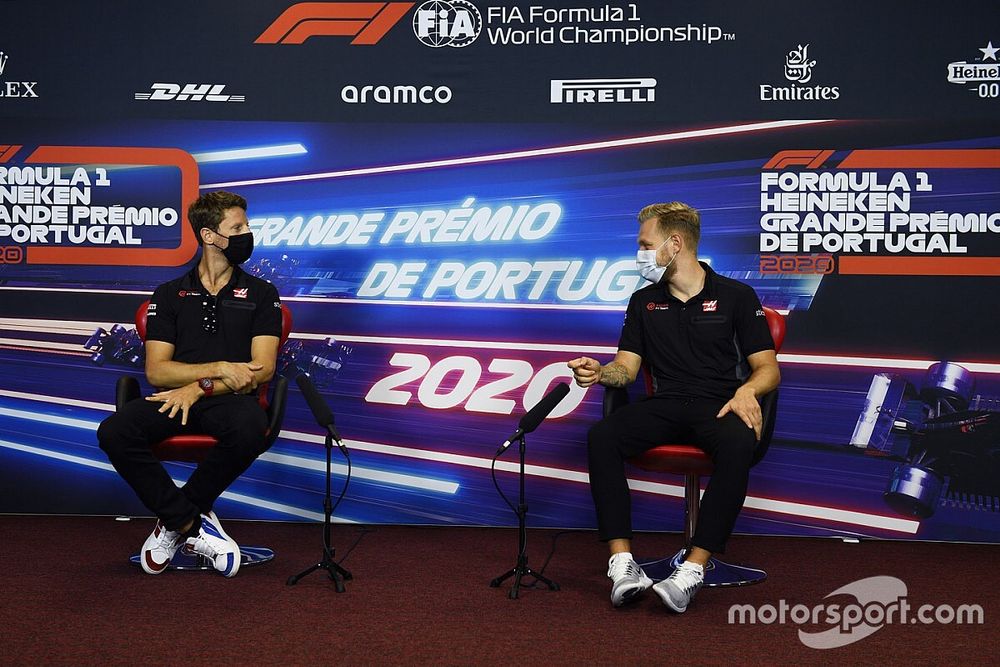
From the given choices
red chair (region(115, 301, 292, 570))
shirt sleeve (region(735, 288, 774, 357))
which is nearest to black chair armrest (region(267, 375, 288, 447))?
red chair (region(115, 301, 292, 570))

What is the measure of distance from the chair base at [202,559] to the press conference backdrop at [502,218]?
0.73m

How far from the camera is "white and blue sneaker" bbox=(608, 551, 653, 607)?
303 centimetres

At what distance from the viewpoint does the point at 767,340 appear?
355cm

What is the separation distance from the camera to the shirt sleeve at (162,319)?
373 centimetres

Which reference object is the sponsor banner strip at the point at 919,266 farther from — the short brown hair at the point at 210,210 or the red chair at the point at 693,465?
the short brown hair at the point at 210,210

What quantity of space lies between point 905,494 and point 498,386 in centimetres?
192

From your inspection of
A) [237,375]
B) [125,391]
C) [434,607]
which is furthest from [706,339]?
[125,391]

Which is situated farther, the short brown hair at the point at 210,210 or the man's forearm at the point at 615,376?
the short brown hair at the point at 210,210

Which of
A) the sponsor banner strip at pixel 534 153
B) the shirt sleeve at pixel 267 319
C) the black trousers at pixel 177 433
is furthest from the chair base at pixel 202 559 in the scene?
the sponsor banner strip at pixel 534 153

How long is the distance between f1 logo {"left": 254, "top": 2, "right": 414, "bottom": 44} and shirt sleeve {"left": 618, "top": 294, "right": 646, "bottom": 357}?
192 cm

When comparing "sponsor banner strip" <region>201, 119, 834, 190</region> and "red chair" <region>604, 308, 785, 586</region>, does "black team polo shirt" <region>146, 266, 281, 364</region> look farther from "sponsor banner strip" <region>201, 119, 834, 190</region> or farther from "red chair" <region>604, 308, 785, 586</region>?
"red chair" <region>604, 308, 785, 586</region>

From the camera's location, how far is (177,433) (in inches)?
141

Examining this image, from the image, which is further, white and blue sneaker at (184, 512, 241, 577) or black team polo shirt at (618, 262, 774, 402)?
black team polo shirt at (618, 262, 774, 402)

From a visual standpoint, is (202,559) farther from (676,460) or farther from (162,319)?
(676,460)
